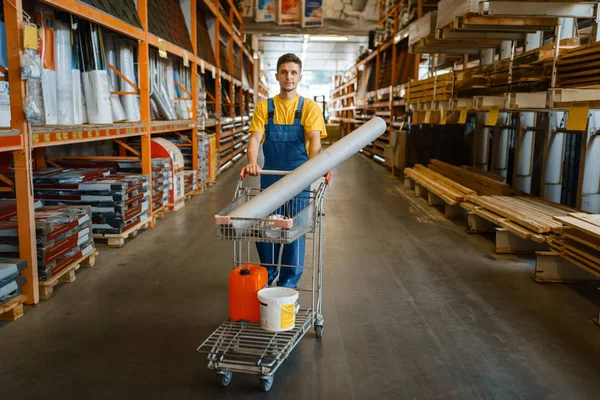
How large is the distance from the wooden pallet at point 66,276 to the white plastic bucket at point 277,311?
195cm

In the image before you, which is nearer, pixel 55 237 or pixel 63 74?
pixel 55 237

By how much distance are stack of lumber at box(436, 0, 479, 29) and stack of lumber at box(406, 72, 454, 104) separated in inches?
37.7

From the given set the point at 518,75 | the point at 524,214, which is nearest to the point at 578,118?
the point at 524,214

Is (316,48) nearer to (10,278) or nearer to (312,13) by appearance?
(312,13)

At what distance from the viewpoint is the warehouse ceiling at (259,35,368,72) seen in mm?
24586

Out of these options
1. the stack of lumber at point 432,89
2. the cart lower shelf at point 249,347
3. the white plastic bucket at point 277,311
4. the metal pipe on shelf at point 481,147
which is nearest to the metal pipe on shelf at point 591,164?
the stack of lumber at point 432,89

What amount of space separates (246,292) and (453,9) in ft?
15.6

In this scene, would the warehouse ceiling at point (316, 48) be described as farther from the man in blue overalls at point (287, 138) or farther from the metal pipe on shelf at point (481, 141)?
the man in blue overalls at point (287, 138)

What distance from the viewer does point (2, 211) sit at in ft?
13.8

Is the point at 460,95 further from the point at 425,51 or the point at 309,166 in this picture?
the point at 309,166

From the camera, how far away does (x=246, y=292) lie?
120 inches

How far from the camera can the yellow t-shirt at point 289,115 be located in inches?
142

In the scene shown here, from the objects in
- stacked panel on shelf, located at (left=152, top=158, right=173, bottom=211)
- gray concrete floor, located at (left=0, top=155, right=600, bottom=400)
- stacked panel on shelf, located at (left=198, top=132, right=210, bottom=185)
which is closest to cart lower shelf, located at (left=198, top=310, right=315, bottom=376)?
gray concrete floor, located at (left=0, top=155, right=600, bottom=400)

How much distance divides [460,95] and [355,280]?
162 inches
